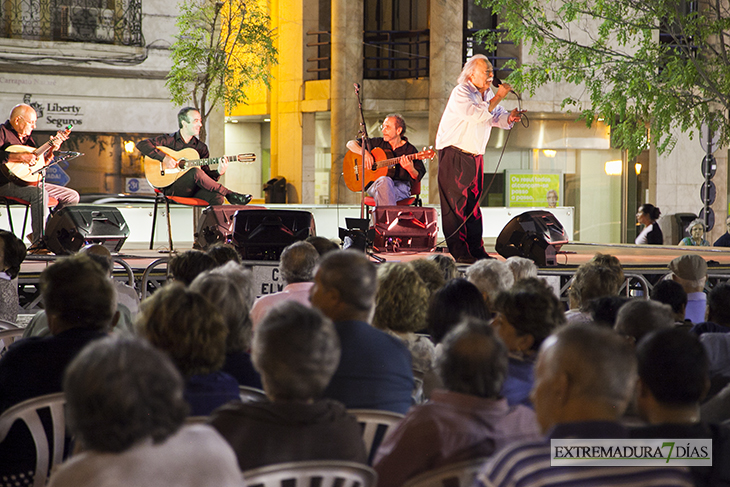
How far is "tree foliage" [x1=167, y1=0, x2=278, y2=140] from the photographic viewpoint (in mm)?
14203

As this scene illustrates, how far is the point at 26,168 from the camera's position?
28.1 ft

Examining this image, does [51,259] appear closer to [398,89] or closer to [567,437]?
[567,437]

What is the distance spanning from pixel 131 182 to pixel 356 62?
5.65m

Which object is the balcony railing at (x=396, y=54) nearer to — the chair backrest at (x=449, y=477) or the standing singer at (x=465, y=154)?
the standing singer at (x=465, y=154)

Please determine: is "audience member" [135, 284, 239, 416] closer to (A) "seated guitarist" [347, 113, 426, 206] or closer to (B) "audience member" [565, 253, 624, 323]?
(B) "audience member" [565, 253, 624, 323]

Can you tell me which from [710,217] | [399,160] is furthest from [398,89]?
[399,160]

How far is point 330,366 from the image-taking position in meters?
2.01

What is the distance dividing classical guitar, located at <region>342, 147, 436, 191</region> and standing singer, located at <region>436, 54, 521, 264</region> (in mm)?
1376

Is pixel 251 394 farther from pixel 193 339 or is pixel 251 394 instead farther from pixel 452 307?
pixel 452 307

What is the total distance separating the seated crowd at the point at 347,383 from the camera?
157 cm

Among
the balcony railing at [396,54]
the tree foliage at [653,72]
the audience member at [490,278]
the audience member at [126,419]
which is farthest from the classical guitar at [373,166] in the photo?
the balcony railing at [396,54]

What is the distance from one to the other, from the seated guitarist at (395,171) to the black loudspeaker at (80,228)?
2.83 m

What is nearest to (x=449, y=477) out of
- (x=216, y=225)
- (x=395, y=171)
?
(x=216, y=225)

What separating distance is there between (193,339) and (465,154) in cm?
571
